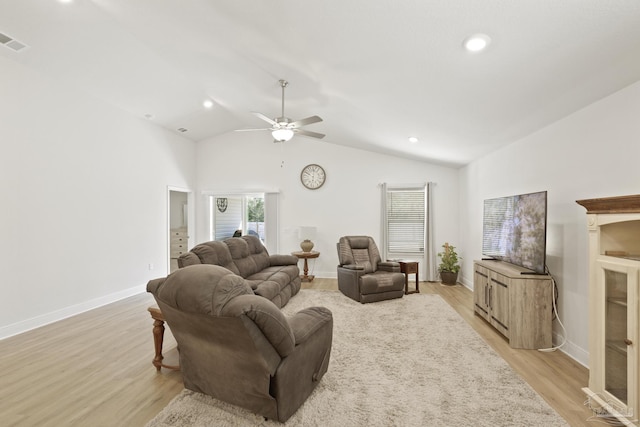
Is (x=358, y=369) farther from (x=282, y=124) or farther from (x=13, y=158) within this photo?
(x=13, y=158)

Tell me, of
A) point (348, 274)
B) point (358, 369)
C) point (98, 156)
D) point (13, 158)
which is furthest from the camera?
point (348, 274)

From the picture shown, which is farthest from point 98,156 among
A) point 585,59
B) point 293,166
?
point 585,59

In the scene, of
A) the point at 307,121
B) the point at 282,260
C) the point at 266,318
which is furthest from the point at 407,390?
the point at 282,260

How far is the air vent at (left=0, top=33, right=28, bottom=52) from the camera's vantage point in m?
3.23

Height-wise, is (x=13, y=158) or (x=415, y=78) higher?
(x=415, y=78)

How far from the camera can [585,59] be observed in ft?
6.77

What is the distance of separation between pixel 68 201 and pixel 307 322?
4112 mm

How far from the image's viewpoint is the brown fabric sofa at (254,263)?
3818mm

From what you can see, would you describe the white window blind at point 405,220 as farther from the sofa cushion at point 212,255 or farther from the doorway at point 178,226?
the doorway at point 178,226

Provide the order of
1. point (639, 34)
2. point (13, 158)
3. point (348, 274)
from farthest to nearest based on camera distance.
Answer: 1. point (348, 274)
2. point (13, 158)
3. point (639, 34)

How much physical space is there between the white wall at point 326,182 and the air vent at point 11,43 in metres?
3.92

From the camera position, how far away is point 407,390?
238 centimetres

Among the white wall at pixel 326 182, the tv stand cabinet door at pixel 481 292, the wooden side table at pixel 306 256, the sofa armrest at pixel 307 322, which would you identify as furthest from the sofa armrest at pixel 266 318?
the white wall at pixel 326 182

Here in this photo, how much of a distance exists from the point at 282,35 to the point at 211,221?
17.7ft
